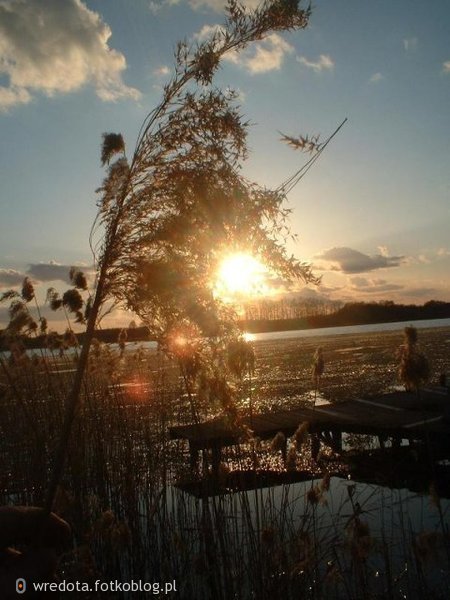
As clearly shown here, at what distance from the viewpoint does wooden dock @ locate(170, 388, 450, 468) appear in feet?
34.4

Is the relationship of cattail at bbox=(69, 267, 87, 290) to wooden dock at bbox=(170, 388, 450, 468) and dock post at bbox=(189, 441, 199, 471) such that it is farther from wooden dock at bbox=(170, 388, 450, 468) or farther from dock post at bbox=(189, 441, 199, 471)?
wooden dock at bbox=(170, 388, 450, 468)

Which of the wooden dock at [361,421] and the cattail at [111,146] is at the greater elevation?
the cattail at [111,146]

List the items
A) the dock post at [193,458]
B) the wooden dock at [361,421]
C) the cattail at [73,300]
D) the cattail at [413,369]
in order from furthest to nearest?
the wooden dock at [361,421]
the dock post at [193,458]
the cattail at [73,300]
the cattail at [413,369]

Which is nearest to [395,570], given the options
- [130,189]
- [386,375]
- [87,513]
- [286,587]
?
[286,587]

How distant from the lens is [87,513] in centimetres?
558

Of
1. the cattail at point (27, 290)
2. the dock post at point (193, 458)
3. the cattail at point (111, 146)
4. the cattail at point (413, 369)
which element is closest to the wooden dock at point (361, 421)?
the dock post at point (193, 458)

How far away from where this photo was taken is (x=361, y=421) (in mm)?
11438

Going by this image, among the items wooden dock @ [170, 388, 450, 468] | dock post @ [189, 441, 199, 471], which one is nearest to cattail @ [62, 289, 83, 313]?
dock post @ [189, 441, 199, 471]

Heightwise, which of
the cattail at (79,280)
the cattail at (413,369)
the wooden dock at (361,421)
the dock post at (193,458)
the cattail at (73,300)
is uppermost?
the cattail at (79,280)

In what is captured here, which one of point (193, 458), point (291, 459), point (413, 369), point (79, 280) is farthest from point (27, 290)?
point (413, 369)

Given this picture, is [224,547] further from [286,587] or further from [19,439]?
[19,439]

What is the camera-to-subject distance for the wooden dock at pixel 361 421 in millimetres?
10477

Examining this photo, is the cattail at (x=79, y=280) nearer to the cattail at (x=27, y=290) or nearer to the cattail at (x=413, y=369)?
the cattail at (x=27, y=290)

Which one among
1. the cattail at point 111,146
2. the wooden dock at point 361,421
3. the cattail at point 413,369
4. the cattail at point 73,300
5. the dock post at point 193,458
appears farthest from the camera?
the wooden dock at point 361,421
